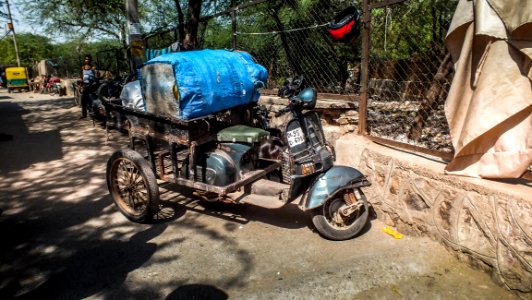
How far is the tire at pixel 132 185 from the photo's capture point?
3.79 metres

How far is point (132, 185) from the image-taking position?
4137mm

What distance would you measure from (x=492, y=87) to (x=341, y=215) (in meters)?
1.76

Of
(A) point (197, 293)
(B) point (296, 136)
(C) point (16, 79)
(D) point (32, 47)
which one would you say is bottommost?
(A) point (197, 293)

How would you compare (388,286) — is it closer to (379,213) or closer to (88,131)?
(379,213)

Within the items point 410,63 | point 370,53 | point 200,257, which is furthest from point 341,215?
point 410,63

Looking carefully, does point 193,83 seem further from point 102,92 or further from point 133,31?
point 133,31

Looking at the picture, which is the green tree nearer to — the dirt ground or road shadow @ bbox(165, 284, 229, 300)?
the dirt ground

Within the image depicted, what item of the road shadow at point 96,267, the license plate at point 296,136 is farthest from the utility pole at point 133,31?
the license plate at point 296,136

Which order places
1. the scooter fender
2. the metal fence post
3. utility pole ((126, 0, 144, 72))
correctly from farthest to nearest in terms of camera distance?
1. utility pole ((126, 0, 144, 72))
2. the metal fence post
3. the scooter fender

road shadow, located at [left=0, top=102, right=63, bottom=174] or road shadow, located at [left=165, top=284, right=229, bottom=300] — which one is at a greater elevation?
road shadow, located at [left=0, top=102, right=63, bottom=174]

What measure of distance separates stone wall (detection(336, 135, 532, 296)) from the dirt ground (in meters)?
0.15

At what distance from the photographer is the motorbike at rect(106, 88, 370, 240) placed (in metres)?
3.57

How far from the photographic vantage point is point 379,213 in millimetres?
3984

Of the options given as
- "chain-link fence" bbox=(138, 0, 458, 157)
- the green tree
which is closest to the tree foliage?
"chain-link fence" bbox=(138, 0, 458, 157)
